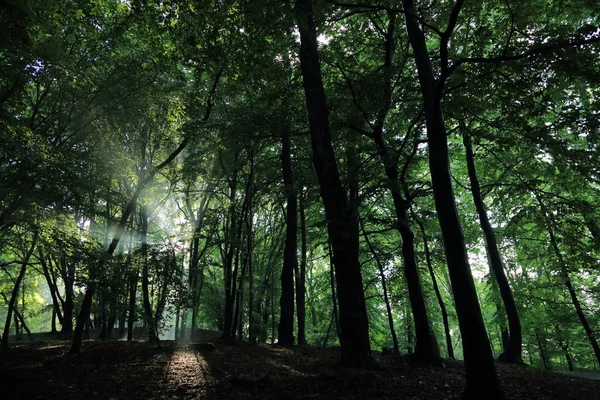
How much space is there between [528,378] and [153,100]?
1148 cm

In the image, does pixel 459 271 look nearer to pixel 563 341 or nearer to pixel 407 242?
pixel 407 242

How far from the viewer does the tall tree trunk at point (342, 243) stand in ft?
18.6

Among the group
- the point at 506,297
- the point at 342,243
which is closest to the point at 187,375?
the point at 342,243

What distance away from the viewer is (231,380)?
5156mm

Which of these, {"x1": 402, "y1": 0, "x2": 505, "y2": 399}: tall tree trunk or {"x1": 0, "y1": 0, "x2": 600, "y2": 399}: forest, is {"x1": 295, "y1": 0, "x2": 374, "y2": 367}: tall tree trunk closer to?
{"x1": 0, "y1": 0, "x2": 600, "y2": 399}: forest

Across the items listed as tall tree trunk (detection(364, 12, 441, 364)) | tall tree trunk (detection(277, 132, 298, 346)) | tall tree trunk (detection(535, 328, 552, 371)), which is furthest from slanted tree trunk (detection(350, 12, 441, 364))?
tall tree trunk (detection(535, 328, 552, 371))

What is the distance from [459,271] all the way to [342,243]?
6.64 feet

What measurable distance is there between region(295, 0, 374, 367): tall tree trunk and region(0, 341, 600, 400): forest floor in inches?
20.1

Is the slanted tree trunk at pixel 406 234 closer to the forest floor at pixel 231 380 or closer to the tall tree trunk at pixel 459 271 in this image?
the forest floor at pixel 231 380

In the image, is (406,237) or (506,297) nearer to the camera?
(406,237)

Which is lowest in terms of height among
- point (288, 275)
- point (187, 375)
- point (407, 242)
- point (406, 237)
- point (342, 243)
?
point (187, 375)

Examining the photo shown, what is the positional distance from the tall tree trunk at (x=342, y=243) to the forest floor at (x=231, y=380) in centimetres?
51

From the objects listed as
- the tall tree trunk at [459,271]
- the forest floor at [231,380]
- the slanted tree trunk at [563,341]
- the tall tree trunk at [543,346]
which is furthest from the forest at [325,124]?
the tall tree trunk at [543,346]

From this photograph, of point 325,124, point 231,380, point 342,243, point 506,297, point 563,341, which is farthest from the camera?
point 563,341
